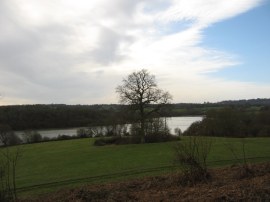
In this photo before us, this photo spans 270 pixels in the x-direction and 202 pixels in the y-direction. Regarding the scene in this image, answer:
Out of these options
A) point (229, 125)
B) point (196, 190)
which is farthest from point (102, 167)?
point (229, 125)

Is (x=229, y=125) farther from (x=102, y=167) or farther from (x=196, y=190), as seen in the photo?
(x=196, y=190)

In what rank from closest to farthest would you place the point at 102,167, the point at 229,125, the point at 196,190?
the point at 196,190 < the point at 102,167 < the point at 229,125

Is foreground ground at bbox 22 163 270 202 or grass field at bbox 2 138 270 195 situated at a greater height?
foreground ground at bbox 22 163 270 202

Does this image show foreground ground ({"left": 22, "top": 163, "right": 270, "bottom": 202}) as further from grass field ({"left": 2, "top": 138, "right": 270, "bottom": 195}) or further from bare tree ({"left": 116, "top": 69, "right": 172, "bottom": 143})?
bare tree ({"left": 116, "top": 69, "right": 172, "bottom": 143})

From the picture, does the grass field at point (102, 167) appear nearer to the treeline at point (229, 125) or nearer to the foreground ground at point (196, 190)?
the foreground ground at point (196, 190)

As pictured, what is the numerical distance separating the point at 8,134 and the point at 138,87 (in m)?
38.1

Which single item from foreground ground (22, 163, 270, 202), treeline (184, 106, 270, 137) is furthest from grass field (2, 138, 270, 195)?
treeline (184, 106, 270, 137)

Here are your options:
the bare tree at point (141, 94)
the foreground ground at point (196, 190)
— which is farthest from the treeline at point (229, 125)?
the foreground ground at point (196, 190)

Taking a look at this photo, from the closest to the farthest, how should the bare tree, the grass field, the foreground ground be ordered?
1. the foreground ground
2. the grass field
3. the bare tree

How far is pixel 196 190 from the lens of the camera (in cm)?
822

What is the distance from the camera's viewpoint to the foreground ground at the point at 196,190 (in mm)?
7129

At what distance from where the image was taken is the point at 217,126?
58.3 meters

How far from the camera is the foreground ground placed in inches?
281

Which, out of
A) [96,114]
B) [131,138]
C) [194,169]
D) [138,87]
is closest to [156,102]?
[138,87]
